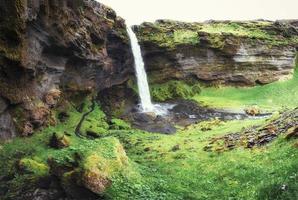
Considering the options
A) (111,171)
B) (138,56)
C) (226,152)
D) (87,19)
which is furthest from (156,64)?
(111,171)

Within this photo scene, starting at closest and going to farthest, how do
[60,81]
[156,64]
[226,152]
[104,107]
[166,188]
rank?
[166,188] → [226,152] → [60,81] → [104,107] → [156,64]

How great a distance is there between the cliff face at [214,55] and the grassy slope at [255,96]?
1.58 m

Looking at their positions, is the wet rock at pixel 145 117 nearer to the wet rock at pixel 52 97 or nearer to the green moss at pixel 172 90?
the wet rock at pixel 52 97

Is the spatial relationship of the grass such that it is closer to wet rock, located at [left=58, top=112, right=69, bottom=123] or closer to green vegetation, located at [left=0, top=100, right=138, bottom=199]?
green vegetation, located at [left=0, top=100, right=138, bottom=199]

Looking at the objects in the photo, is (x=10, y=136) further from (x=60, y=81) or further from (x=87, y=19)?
(x=87, y=19)

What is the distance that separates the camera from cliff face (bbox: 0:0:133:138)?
30484mm

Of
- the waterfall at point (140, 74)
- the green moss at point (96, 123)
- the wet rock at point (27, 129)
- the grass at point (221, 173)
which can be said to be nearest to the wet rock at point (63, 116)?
the green moss at point (96, 123)

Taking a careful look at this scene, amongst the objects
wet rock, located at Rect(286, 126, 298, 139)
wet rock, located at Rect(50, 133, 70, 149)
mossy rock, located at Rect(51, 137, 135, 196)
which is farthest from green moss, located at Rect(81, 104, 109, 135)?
wet rock, located at Rect(286, 126, 298, 139)

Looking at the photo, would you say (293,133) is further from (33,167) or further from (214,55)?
(214,55)

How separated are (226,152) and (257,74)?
3977cm

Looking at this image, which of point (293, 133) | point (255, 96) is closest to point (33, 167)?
point (293, 133)

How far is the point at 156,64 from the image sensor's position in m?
60.7

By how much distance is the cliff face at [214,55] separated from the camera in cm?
6098

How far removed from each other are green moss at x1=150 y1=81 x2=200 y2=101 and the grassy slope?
113 cm
